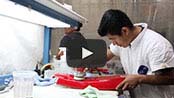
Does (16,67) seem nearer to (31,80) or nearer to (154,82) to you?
(31,80)

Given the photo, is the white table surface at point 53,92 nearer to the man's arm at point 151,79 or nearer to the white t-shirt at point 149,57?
the man's arm at point 151,79

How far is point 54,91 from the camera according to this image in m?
1.46

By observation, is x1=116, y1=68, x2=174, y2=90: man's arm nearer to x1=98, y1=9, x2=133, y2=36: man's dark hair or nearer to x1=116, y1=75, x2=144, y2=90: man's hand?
x1=116, y1=75, x2=144, y2=90: man's hand

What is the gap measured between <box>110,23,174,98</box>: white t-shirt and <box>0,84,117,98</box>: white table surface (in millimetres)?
308

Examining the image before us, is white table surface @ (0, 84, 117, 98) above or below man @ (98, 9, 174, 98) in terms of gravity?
below

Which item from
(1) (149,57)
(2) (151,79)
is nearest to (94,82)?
(2) (151,79)

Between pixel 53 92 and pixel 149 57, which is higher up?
pixel 149 57

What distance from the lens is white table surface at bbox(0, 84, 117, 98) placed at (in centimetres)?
132

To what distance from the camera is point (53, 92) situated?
1.43 metres

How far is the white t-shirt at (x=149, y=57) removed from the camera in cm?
162

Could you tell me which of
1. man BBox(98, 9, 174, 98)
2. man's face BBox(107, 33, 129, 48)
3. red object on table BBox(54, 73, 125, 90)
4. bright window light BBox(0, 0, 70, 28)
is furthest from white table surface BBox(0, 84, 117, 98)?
man's face BBox(107, 33, 129, 48)

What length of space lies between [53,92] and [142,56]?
0.83 metres

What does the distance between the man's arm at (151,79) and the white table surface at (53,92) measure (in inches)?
5.1

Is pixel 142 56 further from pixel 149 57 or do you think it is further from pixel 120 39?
pixel 120 39
